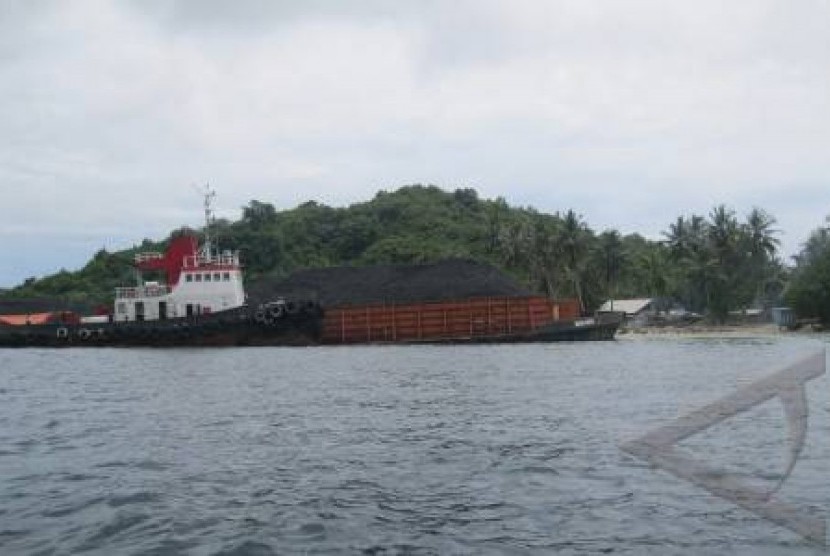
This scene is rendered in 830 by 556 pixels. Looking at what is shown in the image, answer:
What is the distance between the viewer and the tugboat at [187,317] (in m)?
56.1

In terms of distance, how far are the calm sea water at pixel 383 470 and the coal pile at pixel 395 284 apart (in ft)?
135

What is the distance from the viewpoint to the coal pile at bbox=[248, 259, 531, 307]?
67688 mm

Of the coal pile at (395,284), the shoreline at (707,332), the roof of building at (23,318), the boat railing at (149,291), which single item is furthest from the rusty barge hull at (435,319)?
the roof of building at (23,318)

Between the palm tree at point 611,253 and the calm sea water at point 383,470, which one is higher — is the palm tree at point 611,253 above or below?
above

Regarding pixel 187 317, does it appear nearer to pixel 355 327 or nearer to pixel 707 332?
pixel 355 327

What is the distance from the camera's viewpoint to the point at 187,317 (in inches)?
2234

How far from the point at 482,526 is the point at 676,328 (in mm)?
77685

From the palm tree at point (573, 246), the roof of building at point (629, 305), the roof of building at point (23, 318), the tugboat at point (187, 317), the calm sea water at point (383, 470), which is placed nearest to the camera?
the calm sea water at point (383, 470)

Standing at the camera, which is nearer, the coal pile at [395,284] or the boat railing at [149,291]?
the boat railing at [149,291]

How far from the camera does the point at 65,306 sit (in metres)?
82.2

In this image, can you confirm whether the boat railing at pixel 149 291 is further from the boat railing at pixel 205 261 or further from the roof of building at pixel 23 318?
the roof of building at pixel 23 318

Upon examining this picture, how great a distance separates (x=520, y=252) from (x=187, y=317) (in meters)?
38.3

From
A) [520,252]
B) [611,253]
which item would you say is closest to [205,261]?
[520,252]

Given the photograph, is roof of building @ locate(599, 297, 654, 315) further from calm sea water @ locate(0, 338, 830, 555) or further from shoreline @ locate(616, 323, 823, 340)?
calm sea water @ locate(0, 338, 830, 555)
